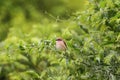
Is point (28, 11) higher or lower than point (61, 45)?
higher

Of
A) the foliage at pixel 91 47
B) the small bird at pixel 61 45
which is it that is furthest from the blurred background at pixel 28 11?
the small bird at pixel 61 45

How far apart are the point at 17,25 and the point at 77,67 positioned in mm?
4804

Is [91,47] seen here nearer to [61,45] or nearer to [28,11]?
[61,45]

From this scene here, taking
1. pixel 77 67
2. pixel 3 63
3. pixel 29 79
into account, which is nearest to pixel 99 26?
pixel 77 67

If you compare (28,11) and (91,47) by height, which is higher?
(28,11)

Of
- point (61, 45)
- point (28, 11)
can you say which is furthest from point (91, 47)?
point (28, 11)

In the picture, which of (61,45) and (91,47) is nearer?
(61,45)

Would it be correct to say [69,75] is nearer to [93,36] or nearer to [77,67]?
[77,67]

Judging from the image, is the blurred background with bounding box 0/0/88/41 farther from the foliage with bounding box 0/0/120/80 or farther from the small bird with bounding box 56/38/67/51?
the small bird with bounding box 56/38/67/51

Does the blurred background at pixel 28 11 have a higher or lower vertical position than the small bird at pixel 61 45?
higher

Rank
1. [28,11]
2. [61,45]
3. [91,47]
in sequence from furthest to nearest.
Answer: [28,11] < [91,47] < [61,45]

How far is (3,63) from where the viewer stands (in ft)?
21.0

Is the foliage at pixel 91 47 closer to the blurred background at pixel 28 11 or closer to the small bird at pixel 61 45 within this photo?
the small bird at pixel 61 45

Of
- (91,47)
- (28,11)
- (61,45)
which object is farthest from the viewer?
(28,11)
